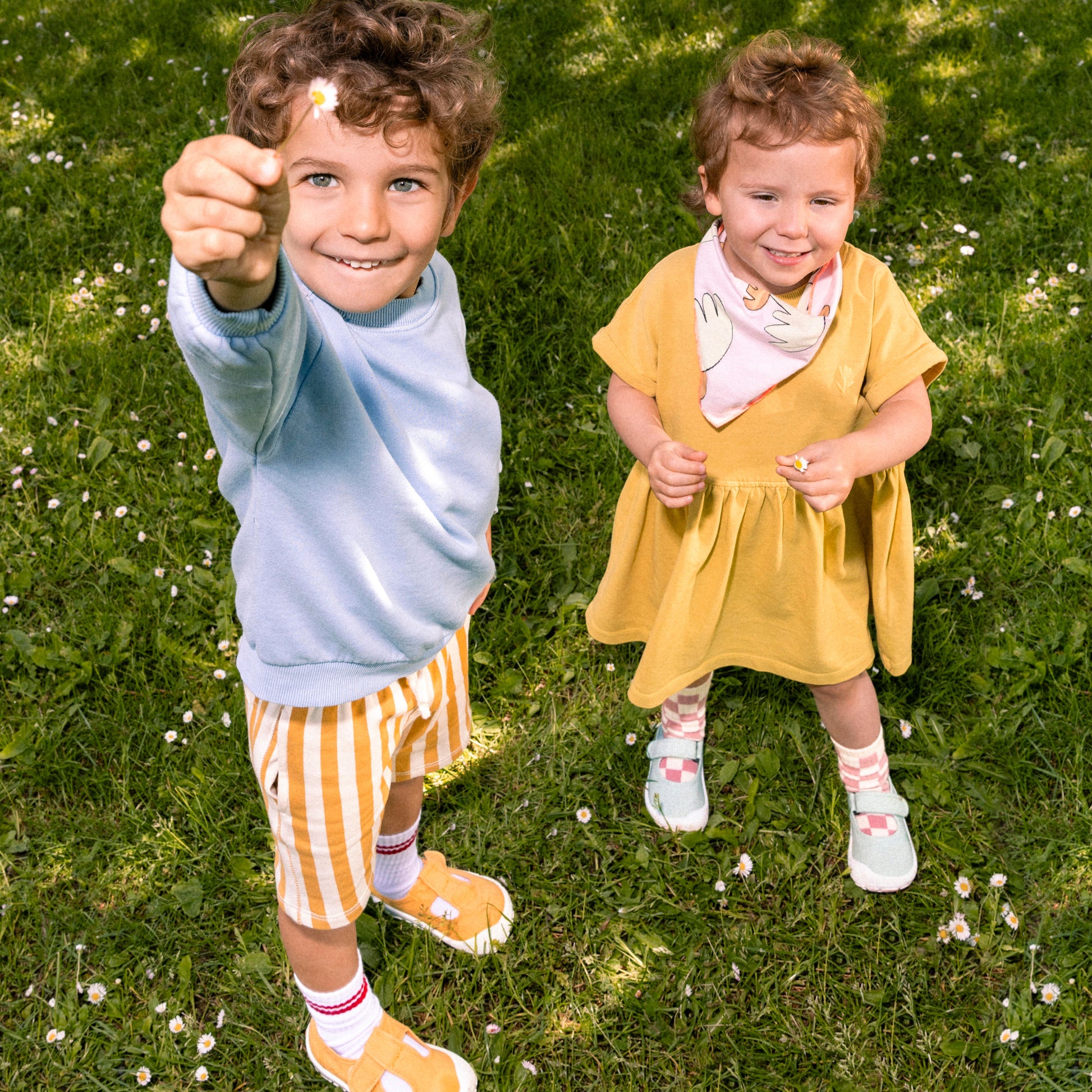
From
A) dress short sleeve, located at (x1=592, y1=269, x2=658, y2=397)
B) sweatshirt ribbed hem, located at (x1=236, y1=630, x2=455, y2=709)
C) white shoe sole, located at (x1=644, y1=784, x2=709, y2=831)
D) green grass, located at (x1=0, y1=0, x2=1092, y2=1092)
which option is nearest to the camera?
sweatshirt ribbed hem, located at (x1=236, y1=630, x2=455, y2=709)

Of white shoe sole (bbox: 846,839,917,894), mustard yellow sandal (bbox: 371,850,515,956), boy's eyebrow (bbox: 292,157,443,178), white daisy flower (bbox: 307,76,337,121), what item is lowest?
white shoe sole (bbox: 846,839,917,894)

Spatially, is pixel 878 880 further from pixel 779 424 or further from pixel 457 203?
pixel 457 203

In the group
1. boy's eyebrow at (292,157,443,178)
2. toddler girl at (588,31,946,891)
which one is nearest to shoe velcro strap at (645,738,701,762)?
toddler girl at (588,31,946,891)

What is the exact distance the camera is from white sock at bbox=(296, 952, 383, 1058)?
2.25m

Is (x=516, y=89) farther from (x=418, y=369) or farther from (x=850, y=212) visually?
(x=418, y=369)

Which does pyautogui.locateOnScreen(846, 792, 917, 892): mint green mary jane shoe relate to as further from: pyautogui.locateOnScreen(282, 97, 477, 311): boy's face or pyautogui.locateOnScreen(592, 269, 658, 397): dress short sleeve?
pyautogui.locateOnScreen(282, 97, 477, 311): boy's face

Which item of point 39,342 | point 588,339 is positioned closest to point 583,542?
point 588,339

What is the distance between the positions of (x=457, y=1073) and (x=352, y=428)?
1.55m

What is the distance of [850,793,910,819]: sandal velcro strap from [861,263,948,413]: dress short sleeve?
3.56 feet

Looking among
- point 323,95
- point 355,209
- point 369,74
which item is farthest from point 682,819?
point 323,95

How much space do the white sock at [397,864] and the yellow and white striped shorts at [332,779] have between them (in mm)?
418

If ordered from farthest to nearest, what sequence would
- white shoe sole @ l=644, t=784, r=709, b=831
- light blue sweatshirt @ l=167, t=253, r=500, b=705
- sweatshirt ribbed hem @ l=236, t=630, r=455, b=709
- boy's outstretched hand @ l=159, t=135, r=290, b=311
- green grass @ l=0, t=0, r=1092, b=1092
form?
1. white shoe sole @ l=644, t=784, r=709, b=831
2. green grass @ l=0, t=0, r=1092, b=1092
3. sweatshirt ribbed hem @ l=236, t=630, r=455, b=709
4. light blue sweatshirt @ l=167, t=253, r=500, b=705
5. boy's outstretched hand @ l=159, t=135, r=290, b=311

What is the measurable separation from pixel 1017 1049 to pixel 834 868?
0.56 metres

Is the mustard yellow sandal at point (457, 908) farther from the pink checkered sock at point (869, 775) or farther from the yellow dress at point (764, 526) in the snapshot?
the pink checkered sock at point (869, 775)
